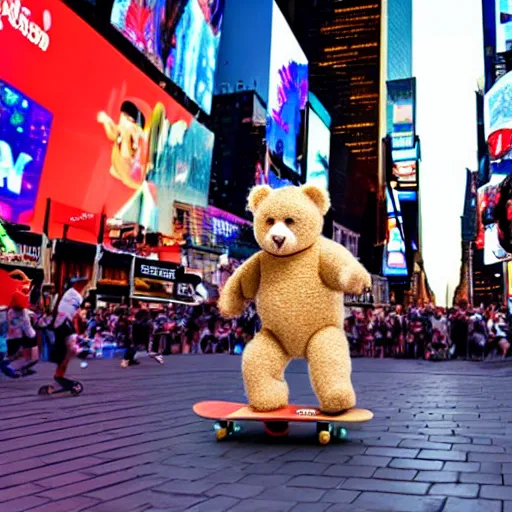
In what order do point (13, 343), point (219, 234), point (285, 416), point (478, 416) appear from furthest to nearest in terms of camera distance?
point (219, 234)
point (13, 343)
point (478, 416)
point (285, 416)

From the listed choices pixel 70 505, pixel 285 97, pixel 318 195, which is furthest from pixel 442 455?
pixel 285 97

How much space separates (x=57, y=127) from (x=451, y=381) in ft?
32.9

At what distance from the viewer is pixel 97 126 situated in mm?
16109

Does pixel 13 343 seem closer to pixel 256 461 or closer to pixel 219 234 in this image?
pixel 256 461

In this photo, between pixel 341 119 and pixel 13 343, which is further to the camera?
pixel 341 119

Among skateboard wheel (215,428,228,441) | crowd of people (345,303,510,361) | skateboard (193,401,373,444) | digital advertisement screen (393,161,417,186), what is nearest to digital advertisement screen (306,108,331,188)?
digital advertisement screen (393,161,417,186)

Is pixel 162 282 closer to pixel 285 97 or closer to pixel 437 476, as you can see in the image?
pixel 285 97

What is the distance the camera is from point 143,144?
1891 centimetres

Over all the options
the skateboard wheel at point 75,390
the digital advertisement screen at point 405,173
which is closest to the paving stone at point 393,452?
the skateboard wheel at point 75,390

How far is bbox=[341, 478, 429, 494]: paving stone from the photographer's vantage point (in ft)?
8.72

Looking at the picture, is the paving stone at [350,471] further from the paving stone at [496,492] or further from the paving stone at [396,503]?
the paving stone at [496,492]

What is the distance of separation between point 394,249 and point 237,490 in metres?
57.7

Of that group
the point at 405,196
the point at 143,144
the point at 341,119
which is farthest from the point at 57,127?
the point at 341,119

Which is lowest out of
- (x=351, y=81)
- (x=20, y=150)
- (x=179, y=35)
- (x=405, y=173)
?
(x=20, y=150)
